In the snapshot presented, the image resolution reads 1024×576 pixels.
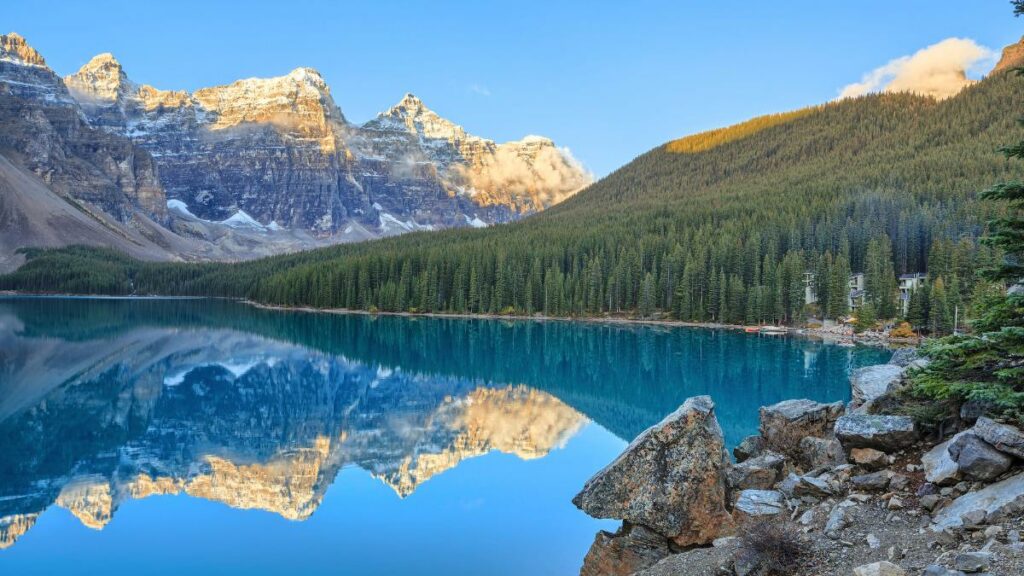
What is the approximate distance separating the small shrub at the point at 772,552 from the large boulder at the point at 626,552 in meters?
3.82

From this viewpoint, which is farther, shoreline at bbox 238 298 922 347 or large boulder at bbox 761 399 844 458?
shoreline at bbox 238 298 922 347

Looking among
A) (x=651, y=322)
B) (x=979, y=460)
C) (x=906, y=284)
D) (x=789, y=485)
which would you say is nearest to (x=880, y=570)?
(x=979, y=460)

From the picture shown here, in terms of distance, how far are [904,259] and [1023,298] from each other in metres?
105

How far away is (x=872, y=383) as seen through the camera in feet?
57.7

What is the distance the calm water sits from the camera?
19000 mm

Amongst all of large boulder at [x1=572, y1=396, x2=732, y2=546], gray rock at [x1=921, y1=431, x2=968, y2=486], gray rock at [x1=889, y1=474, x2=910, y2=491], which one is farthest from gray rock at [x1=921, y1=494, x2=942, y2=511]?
large boulder at [x1=572, y1=396, x2=732, y2=546]

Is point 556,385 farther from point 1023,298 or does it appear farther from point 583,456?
point 1023,298

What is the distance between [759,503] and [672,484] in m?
1.77

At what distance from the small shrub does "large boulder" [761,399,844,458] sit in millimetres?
7196

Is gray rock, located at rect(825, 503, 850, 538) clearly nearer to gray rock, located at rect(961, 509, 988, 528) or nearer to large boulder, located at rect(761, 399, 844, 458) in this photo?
gray rock, located at rect(961, 509, 988, 528)

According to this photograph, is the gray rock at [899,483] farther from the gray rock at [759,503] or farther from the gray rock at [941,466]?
the gray rock at [759,503]

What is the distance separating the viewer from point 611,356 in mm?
65875

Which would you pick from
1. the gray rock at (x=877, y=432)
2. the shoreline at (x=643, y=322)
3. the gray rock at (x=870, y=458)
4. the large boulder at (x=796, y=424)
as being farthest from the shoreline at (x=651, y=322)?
the gray rock at (x=870, y=458)

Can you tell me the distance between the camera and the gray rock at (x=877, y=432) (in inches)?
526
